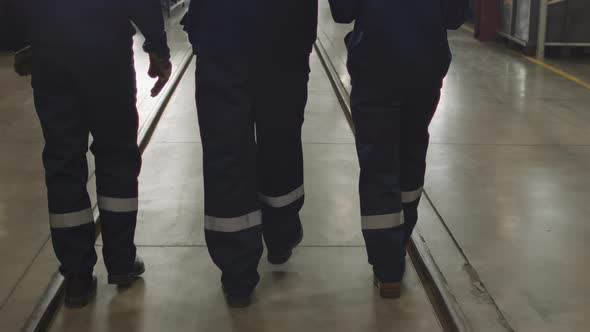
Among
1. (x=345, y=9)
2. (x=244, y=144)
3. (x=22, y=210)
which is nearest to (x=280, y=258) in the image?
(x=244, y=144)

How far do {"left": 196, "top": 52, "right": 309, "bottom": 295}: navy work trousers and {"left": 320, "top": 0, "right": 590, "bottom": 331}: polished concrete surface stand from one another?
94cm

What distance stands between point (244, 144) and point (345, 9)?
0.67 metres

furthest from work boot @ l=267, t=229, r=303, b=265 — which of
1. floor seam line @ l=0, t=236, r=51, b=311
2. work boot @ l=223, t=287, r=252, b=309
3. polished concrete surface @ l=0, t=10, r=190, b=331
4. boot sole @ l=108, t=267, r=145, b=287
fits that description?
floor seam line @ l=0, t=236, r=51, b=311

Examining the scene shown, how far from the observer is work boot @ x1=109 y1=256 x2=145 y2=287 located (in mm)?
3160

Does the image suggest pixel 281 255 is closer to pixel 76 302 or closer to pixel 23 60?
pixel 76 302

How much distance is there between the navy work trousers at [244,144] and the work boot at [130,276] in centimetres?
45

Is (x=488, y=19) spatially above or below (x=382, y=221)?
below

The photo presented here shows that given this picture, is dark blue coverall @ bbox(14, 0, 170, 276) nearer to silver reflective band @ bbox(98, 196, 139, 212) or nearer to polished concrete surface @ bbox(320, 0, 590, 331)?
silver reflective band @ bbox(98, 196, 139, 212)

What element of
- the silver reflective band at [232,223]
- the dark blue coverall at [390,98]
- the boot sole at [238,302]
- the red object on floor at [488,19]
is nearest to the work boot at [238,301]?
the boot sole at [238,302]

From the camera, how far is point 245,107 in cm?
286

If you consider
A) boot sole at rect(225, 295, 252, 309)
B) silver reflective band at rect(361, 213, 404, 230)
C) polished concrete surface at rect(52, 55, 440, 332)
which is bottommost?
polished concrete surface at rect(52, 55, 440, 332)

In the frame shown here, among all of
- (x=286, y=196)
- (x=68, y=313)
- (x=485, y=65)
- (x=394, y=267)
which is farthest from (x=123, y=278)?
(x=485, y=65)

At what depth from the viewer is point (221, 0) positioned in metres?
2.72

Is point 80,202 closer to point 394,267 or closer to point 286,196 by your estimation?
point 286,196
